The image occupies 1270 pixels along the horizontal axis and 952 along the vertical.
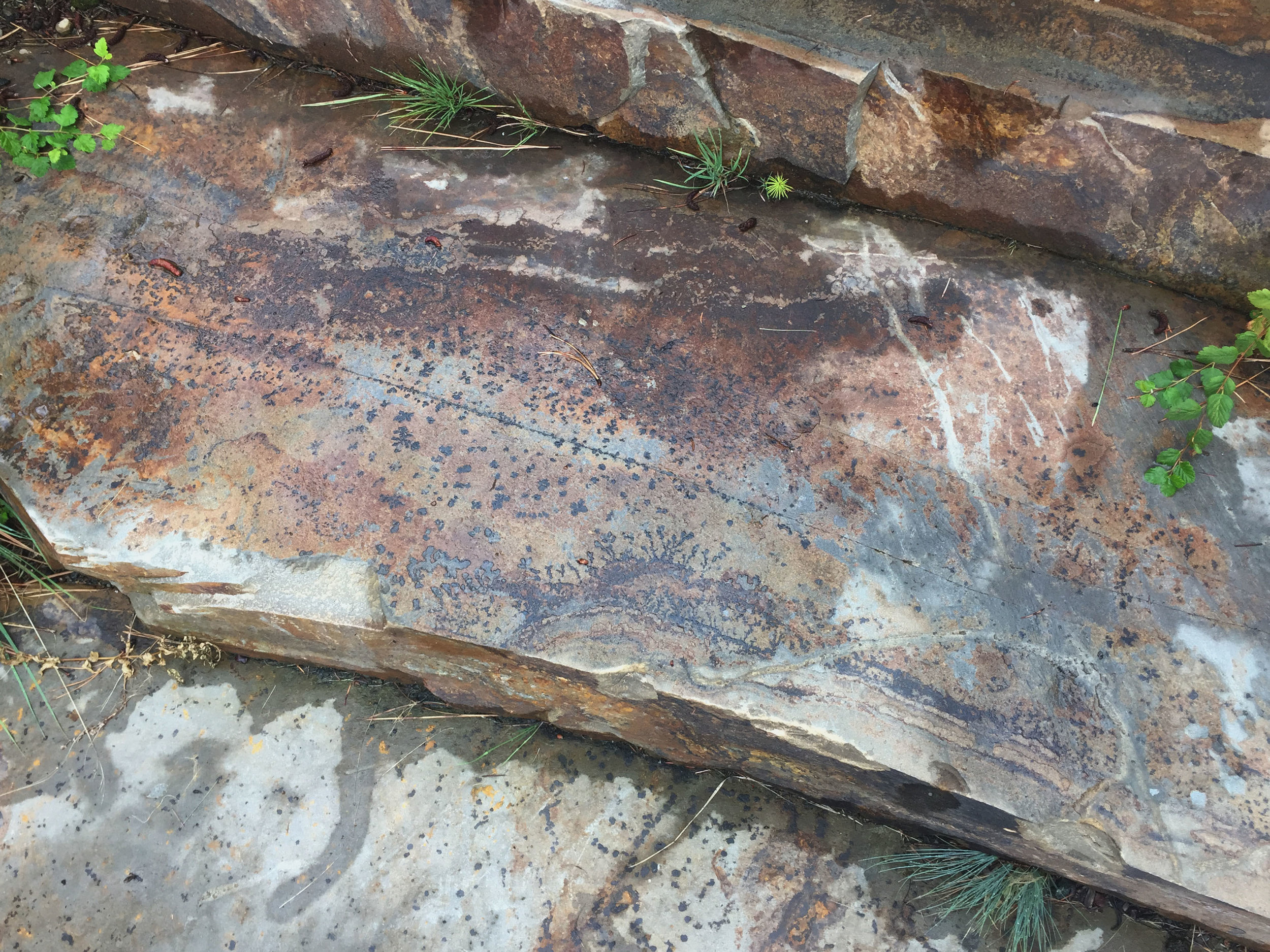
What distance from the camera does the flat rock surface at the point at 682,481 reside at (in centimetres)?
175

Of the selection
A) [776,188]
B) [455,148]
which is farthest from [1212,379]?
[455,148]

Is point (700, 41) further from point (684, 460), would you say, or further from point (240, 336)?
point (240, 336)

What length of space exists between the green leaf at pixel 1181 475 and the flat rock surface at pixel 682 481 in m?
0.07

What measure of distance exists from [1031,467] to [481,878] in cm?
165

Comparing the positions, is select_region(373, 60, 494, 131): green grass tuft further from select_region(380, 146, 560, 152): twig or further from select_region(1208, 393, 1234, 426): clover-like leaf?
select_region(1208, 393, 1234, 426): clover-like leaf

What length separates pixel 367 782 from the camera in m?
2.15

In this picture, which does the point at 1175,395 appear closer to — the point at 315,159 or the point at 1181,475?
the point at 1181,475

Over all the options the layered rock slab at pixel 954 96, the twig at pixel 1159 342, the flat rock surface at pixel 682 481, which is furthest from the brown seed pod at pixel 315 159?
the twig at pixel 1159 342

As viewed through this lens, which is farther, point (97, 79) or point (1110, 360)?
point (97, 79)

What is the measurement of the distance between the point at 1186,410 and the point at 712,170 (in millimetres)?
1280

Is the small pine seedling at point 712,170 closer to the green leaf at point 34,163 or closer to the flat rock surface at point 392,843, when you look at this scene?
the flat rock surface at point 392,843

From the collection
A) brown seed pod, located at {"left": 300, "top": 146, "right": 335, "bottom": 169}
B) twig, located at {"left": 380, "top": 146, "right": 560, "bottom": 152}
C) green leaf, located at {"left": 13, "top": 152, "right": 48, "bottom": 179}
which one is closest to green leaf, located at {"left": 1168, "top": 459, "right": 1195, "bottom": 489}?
twig, located at {"left": 380, "top": 146, "right": 560, "bottom": 152}

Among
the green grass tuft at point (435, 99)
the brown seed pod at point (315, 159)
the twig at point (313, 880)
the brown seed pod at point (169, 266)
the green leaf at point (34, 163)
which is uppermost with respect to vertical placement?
the green grass tuft at point (435, 99)

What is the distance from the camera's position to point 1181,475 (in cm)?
181
